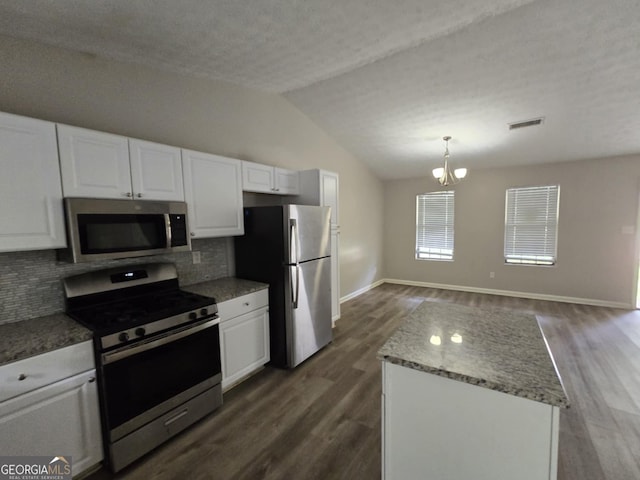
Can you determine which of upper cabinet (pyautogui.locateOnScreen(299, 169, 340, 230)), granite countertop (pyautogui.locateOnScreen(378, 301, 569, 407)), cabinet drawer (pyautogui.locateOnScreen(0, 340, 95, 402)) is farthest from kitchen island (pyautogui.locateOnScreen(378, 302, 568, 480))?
upper cabinet (pyautogui.locateOnScreen(299, 169, 340, 230))

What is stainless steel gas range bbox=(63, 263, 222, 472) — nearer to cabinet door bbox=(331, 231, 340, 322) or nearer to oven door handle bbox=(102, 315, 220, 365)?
oven door handle bbox=(102, 315, 220, 365)

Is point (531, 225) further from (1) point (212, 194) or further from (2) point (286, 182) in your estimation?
(1) point (212, 194)

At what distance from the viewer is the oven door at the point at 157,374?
1.67 meters

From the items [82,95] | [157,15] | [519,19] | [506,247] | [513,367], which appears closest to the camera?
[513,367]

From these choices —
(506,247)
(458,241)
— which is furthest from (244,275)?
(506,247)

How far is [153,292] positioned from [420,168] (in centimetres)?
500

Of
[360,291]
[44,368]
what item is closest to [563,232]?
[360,291]

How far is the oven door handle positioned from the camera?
164cm

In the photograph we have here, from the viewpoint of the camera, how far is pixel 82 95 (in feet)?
6.73

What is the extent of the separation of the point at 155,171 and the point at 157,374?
1.46 meters

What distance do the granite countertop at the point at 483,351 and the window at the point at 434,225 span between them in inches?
175

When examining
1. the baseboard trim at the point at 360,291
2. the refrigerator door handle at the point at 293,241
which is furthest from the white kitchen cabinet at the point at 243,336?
the baseboard trim at the point at 360,291

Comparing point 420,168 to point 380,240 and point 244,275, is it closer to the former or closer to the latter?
point 380,240

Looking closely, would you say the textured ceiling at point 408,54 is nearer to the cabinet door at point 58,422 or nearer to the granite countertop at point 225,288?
the granite countertop at point 225,288
